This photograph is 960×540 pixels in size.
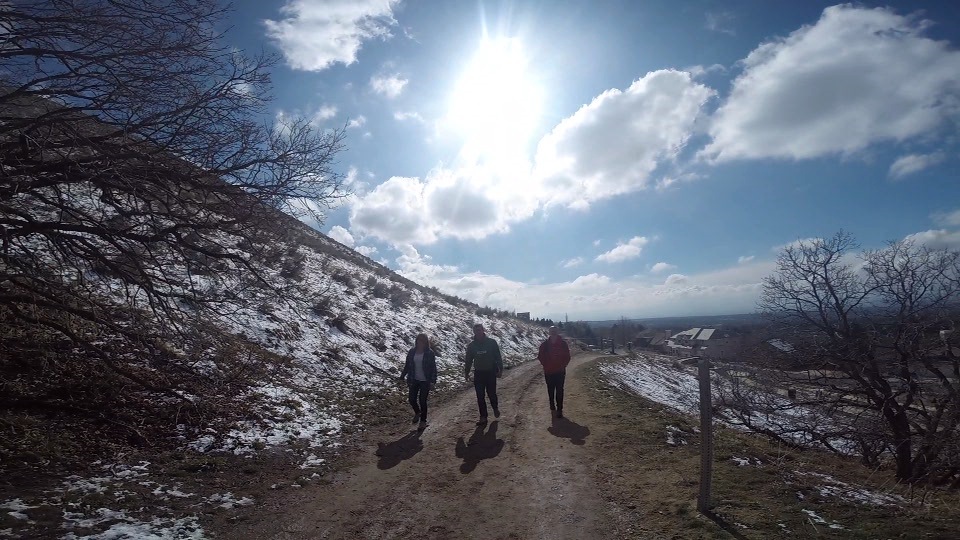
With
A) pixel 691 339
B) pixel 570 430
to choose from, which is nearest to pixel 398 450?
pixel 570 430

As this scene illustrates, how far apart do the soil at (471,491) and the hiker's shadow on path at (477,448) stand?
16mm

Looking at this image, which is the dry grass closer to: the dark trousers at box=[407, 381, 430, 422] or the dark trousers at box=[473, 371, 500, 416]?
the dark trousers at box=[473, 371, 500, 416]

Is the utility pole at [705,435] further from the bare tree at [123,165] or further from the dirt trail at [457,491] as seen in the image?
the bare tree at [123,165]

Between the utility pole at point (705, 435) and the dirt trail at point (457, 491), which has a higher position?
the utility pole at point (705, 435)

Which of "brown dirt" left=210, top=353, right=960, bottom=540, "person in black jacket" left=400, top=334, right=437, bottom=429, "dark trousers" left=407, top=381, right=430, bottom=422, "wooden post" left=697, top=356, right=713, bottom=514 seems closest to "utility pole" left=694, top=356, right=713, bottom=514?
"wooden post" left=697, top=356, right=713, bottom=514

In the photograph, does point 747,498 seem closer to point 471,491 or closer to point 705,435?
point 705,435

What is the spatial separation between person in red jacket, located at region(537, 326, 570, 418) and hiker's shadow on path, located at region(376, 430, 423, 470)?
9.98ft

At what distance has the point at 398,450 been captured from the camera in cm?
755

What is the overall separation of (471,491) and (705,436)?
2.83m

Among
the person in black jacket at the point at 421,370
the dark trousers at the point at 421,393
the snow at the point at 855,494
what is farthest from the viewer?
the dark trousers at the point at 421,393

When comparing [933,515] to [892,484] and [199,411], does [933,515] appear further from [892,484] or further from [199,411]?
[199,411]

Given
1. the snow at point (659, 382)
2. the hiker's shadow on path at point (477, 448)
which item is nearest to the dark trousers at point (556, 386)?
the hiker's shadow on path at point (477, 448)

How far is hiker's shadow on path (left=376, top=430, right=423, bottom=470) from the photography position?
22.8 ft

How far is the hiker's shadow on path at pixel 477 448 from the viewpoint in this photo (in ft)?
22.7
